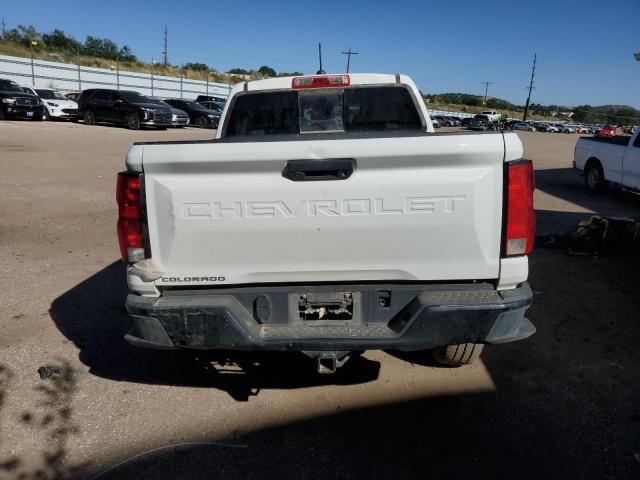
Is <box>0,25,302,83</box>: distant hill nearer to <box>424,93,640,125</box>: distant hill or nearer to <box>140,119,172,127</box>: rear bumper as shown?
<box>140,119,172,127</box>: rear bumper

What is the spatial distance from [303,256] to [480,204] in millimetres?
935

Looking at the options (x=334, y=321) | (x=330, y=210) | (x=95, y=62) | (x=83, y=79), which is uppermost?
(x=95, y=62)

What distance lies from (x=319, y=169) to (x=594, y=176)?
39.2 ft

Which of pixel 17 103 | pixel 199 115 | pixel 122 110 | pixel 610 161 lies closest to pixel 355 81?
pixel 610 161

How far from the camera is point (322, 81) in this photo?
4.36 metres

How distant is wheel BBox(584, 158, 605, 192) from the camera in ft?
40.0

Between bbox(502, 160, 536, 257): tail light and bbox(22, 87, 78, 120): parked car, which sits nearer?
bbox(502, 160, 536, 257): tail light

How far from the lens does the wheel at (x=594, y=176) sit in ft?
40.0

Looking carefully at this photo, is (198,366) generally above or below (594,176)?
below

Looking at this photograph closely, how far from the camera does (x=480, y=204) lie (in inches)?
102

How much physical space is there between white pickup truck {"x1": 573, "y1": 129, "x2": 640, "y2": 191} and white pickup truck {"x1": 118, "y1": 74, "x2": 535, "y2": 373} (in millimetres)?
9828

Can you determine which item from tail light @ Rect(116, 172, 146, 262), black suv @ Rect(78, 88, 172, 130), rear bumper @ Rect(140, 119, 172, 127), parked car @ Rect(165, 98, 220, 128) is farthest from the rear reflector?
parked car @ Rect(165, 98, 220, 128)

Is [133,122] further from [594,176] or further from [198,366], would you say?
[198,366]

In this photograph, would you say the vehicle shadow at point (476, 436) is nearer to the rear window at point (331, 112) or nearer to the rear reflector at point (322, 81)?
the rear window at point (331, 112)
